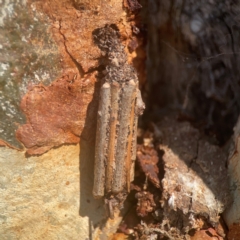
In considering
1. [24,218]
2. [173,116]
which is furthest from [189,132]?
[24,218]

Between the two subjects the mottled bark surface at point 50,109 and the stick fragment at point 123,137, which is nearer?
the mottled bark surface at point 50,109

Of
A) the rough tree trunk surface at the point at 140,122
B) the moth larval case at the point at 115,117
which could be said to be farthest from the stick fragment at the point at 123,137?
the rough tree trunk surface at the point at 140,122

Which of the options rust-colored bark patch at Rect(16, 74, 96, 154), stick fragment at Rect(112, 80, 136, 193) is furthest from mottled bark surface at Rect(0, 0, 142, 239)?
stick fragment at Rect(112, 80, 136, 193)

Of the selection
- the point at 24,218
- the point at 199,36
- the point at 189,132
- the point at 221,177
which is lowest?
the point at 24,218

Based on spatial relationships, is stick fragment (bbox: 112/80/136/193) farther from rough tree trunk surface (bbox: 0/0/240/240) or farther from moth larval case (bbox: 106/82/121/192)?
rough tree trunk surface (bbox: 0/0/240/240)

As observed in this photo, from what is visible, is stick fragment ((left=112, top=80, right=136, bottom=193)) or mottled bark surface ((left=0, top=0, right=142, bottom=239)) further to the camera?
stick fragment ((left=112, top=80, right=136, bottom=193))

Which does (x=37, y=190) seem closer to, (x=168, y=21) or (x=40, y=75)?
(x=40, y=75)

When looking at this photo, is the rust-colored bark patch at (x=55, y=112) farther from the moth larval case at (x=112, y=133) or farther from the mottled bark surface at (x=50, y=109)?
the moth larval case at (x=112, y=133)

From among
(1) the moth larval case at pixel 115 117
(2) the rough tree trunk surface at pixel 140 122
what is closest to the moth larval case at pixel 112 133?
(1) the moth larval case at pixel 115 117
